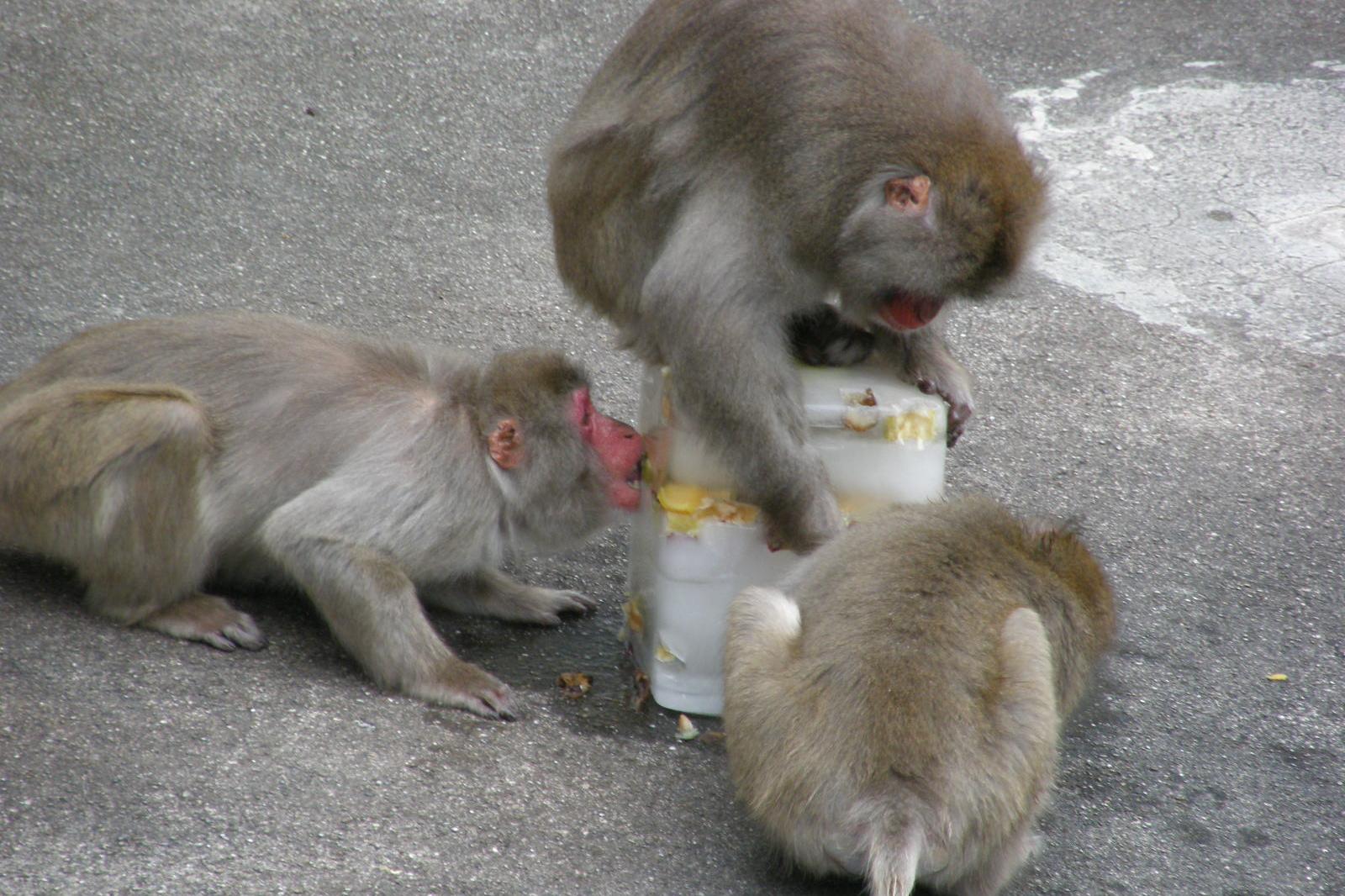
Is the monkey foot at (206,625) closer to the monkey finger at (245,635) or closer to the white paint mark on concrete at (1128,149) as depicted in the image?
the monkey finger at (245,635)

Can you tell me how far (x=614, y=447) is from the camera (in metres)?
4.40

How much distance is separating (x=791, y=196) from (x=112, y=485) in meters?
1.98

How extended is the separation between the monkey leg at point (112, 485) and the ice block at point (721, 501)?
132cm

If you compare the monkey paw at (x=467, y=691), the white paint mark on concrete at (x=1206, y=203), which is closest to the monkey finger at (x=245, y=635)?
the monkey paw at (x=467, y=691)

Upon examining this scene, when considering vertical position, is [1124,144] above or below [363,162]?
below

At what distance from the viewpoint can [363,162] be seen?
7242 millimetres

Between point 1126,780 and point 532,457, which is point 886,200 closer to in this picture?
point 532,457

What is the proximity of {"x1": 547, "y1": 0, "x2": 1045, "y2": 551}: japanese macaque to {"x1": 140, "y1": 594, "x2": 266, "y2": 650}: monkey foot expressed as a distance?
4.58 feet

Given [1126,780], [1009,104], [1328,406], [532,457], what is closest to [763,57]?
[532,457]

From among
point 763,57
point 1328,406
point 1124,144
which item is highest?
point 763,57

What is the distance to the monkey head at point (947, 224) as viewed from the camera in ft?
12.7

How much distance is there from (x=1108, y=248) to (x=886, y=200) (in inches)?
148

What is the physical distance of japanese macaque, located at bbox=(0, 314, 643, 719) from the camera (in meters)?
4.07

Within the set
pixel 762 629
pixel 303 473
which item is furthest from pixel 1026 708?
pixel 303 473
